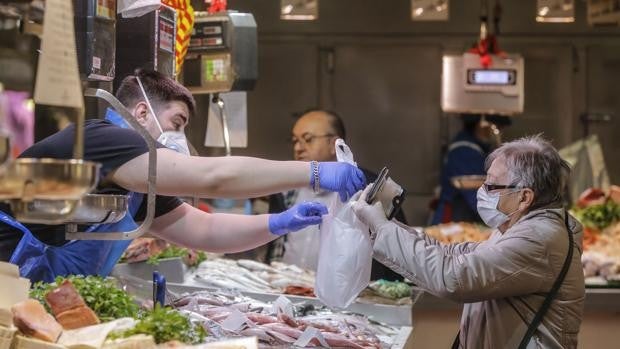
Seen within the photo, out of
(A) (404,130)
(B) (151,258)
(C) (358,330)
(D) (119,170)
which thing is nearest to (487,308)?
(C) (358,330)

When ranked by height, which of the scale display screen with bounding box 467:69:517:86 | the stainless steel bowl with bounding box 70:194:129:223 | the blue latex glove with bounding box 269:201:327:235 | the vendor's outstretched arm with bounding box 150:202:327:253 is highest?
the scale display screen with bounding box 467:69:517:86

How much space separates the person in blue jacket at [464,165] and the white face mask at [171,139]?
18.7 feet

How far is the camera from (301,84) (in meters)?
10.6

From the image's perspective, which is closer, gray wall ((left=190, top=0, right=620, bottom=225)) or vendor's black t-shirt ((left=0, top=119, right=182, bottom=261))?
vendor's black t-shirt ((left=0, top=119, right=182, bottom=261))

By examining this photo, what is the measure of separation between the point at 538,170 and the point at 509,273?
48 centimetres

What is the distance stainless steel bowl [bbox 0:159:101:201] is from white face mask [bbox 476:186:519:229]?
6.77ft

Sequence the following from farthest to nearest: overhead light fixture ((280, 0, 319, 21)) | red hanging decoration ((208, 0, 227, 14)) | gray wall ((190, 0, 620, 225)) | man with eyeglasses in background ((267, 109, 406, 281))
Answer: gray wall ((190, 0, 620, 225)) < overhead light fixture ((280, 0, 319, 21)) < man with eyeglasses in background ((267, 109, 406, 281)) < red hanging decoration ((208, 0, 227, 14))

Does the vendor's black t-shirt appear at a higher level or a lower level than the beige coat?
higher

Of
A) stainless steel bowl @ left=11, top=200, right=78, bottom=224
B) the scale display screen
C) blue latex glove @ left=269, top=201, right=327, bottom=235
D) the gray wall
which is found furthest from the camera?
the gray wall

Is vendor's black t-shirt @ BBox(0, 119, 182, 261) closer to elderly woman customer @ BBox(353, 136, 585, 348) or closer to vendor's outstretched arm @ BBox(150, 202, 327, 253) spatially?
vendor's outstretched arm @ BBox(150, 202, 327, 253)

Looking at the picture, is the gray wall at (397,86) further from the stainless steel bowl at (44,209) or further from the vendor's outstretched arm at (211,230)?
the stainless steel bowl at (44,209)

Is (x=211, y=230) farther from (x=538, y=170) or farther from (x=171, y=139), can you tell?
(x=538, y=170)

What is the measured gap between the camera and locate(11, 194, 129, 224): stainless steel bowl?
2.54 meters

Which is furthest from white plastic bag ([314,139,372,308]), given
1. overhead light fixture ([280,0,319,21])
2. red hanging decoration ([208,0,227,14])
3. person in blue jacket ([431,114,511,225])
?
person in blue jacket ([431,114,511,225])
